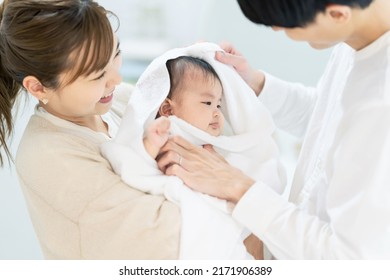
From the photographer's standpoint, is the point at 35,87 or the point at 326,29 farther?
the point at 35,87

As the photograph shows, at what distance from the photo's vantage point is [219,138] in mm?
1320

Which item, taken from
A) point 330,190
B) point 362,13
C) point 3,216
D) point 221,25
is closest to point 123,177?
point 330,190

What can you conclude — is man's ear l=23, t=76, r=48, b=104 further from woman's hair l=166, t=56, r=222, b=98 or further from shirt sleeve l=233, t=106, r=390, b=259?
shirt sleeve l=233, t=106, r=390, b=259

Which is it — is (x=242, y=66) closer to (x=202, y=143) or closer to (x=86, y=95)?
(x=202, y=143)

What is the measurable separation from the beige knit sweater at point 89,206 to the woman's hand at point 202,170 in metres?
0.08

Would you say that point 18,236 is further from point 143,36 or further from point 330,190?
point 143,36

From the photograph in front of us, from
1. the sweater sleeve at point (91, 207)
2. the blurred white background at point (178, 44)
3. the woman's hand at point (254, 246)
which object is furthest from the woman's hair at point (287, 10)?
the blurred white background at point (178, 44)

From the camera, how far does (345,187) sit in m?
1.02

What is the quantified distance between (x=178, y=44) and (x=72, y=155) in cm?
194

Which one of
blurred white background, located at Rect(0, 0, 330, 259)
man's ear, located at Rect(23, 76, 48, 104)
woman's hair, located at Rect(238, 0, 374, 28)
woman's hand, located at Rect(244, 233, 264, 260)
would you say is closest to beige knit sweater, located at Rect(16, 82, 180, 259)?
man's ear, located at Rect(23, 76, 48, 104)

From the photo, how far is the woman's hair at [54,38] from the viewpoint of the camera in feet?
3.73

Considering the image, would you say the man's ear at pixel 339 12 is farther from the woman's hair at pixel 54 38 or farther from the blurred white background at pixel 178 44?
the blurred white background at pixel 178 44

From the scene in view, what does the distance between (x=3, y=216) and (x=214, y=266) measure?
0.95m

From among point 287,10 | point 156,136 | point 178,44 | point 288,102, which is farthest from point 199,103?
point 178,44
